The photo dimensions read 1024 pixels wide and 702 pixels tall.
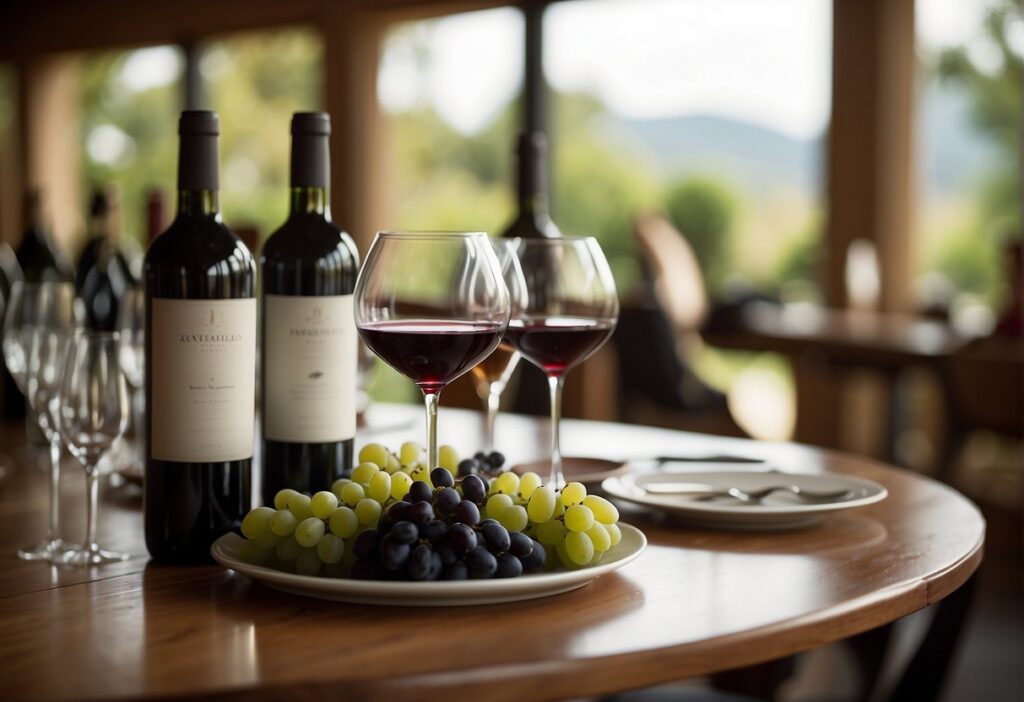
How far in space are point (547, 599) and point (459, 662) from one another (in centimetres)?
15

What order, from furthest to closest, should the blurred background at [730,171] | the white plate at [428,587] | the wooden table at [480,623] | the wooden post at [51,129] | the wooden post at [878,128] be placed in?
1. the wooden post at [51,129]
2. the wooden post at [878,128]
3. the blurred background at [730,171]
4. the white plate at [428,587]
5. the wooden table at [480,623]

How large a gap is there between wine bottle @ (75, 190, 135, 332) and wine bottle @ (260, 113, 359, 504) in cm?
80

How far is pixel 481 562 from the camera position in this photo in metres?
0.83

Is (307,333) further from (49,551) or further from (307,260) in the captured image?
(49,551)

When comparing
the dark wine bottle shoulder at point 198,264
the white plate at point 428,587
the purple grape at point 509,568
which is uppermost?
the dark wine bottle shoulder at point 198,264

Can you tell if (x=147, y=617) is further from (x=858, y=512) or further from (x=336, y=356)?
(x=858, y=512)

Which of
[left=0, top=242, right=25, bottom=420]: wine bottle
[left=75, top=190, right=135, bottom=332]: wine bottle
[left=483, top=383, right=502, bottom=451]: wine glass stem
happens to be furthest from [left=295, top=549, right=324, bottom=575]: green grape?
[left=0, top=242, right=25, bottom=420]: wine bottle

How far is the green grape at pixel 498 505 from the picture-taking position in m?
0.89

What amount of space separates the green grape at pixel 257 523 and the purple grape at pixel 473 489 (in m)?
0.15

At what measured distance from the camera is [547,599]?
34.2 inches

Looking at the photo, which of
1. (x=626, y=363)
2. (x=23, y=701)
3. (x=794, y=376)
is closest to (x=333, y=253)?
(x=23, y=701)

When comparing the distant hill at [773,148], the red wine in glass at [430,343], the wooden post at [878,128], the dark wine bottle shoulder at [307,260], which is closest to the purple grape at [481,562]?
the red wine in glass at [430,343]

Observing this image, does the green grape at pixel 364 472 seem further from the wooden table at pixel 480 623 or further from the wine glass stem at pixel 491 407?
the wine glass stem at pixel 491 407

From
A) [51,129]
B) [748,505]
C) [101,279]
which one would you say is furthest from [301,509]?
[51,129]
